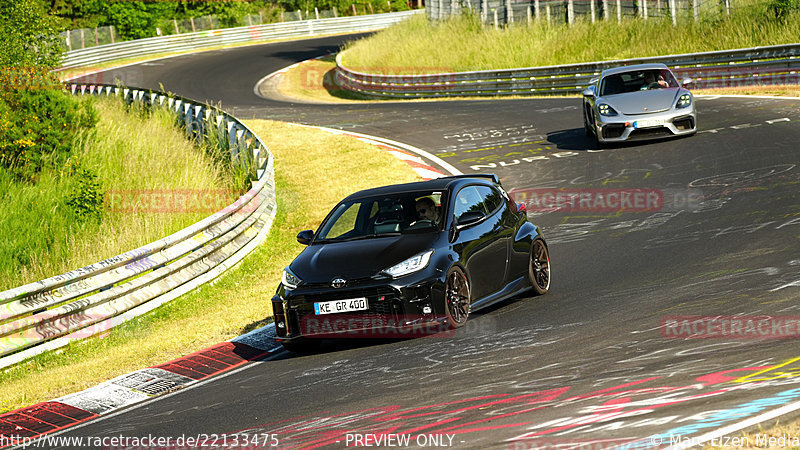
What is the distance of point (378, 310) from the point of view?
870 centimetres

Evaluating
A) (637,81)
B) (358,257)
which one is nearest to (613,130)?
(637,81)

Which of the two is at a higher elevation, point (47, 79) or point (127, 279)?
point (47, 79)

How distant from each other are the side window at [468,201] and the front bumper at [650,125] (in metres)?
9.99

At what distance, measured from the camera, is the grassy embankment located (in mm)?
31578

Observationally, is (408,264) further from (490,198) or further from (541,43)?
(541,43)

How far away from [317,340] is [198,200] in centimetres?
854

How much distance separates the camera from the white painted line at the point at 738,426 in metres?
5.09

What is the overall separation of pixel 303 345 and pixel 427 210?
177 centimetres

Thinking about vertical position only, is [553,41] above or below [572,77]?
above

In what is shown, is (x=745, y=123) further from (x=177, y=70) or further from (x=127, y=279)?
(x=177, y=70)

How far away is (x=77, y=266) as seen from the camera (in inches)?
544

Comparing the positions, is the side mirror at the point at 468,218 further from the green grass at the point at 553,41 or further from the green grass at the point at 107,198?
the green grass at the point at 553,41

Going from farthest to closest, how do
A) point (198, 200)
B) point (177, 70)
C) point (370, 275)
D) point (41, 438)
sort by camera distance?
point (177, 70)
point (198, 200)
point (370, 275)
point (41, 438)

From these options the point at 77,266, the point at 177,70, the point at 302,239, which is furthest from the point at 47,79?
the point at 177,70
